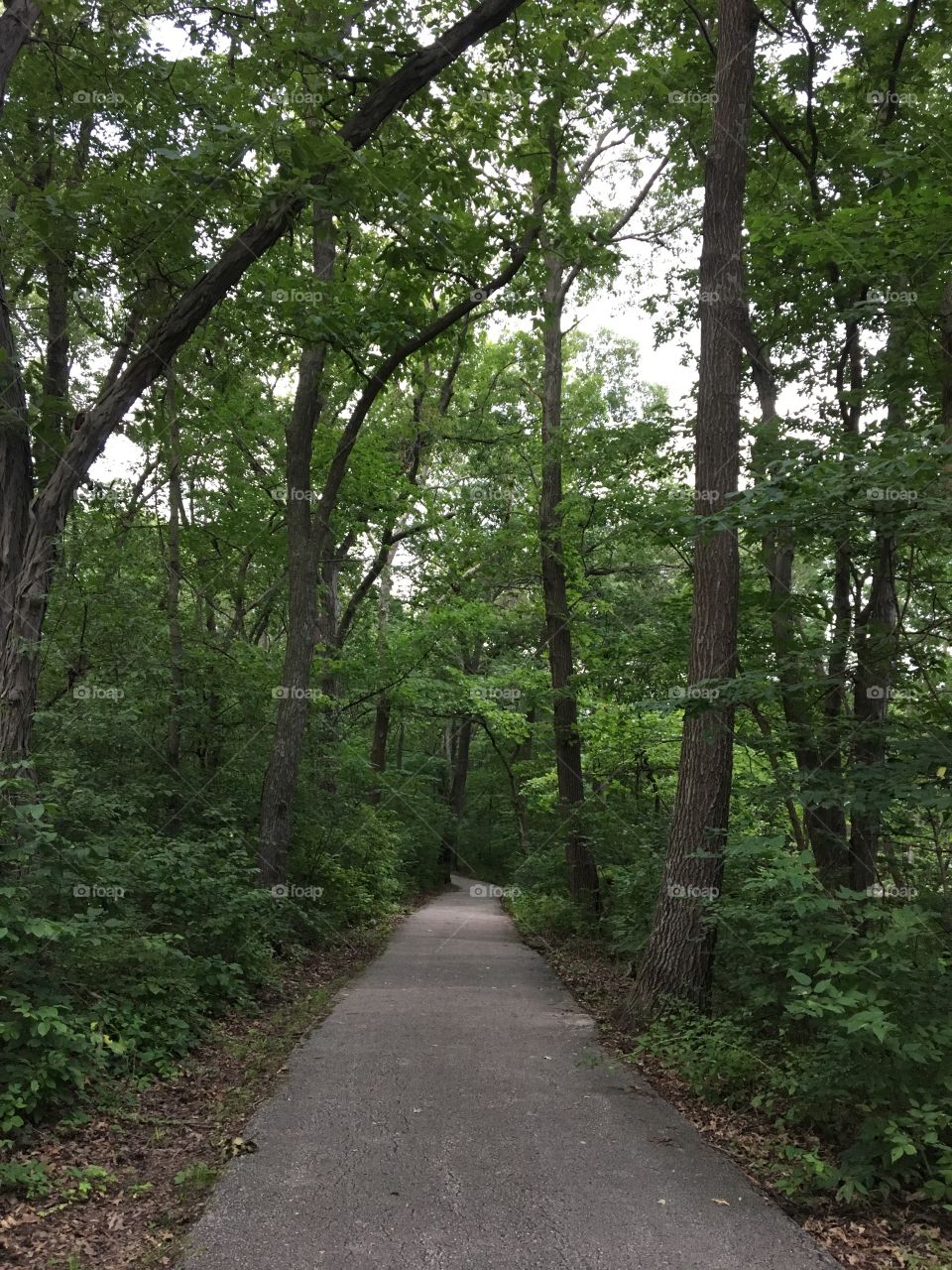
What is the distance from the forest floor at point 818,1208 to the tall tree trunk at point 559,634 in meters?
5.96

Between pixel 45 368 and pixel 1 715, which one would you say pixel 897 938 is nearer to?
pixel 1 715

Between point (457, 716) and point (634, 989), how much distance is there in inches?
596

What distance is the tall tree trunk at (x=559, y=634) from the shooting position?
12898mm

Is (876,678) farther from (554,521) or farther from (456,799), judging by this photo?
(456,799)

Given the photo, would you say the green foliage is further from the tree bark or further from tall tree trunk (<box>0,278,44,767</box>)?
the tree bark

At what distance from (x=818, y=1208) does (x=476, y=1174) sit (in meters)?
1.69

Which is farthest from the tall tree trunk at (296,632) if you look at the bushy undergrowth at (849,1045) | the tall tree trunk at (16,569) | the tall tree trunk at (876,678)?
the tall tree trunk at (876,678)

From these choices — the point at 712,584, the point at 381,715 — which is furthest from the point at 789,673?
the point at 381,715

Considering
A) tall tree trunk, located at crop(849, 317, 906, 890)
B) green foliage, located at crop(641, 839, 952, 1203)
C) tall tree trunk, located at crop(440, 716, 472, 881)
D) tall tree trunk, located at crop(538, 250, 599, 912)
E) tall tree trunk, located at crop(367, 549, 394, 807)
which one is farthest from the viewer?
tall tree trunk, located at crop(440, 716, 472, 881)

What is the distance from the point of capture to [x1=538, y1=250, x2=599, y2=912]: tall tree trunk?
12.9m

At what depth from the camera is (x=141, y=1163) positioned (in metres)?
4.24

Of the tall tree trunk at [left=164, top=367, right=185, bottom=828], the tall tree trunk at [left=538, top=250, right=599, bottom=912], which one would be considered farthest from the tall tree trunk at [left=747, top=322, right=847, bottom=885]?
the tall tree trunk at [left=164, top=367, right=185, bottom=828]

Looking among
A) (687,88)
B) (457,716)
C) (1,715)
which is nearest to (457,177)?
(687,88)

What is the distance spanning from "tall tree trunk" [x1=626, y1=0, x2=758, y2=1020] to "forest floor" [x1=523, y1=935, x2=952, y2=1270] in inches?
34.0
